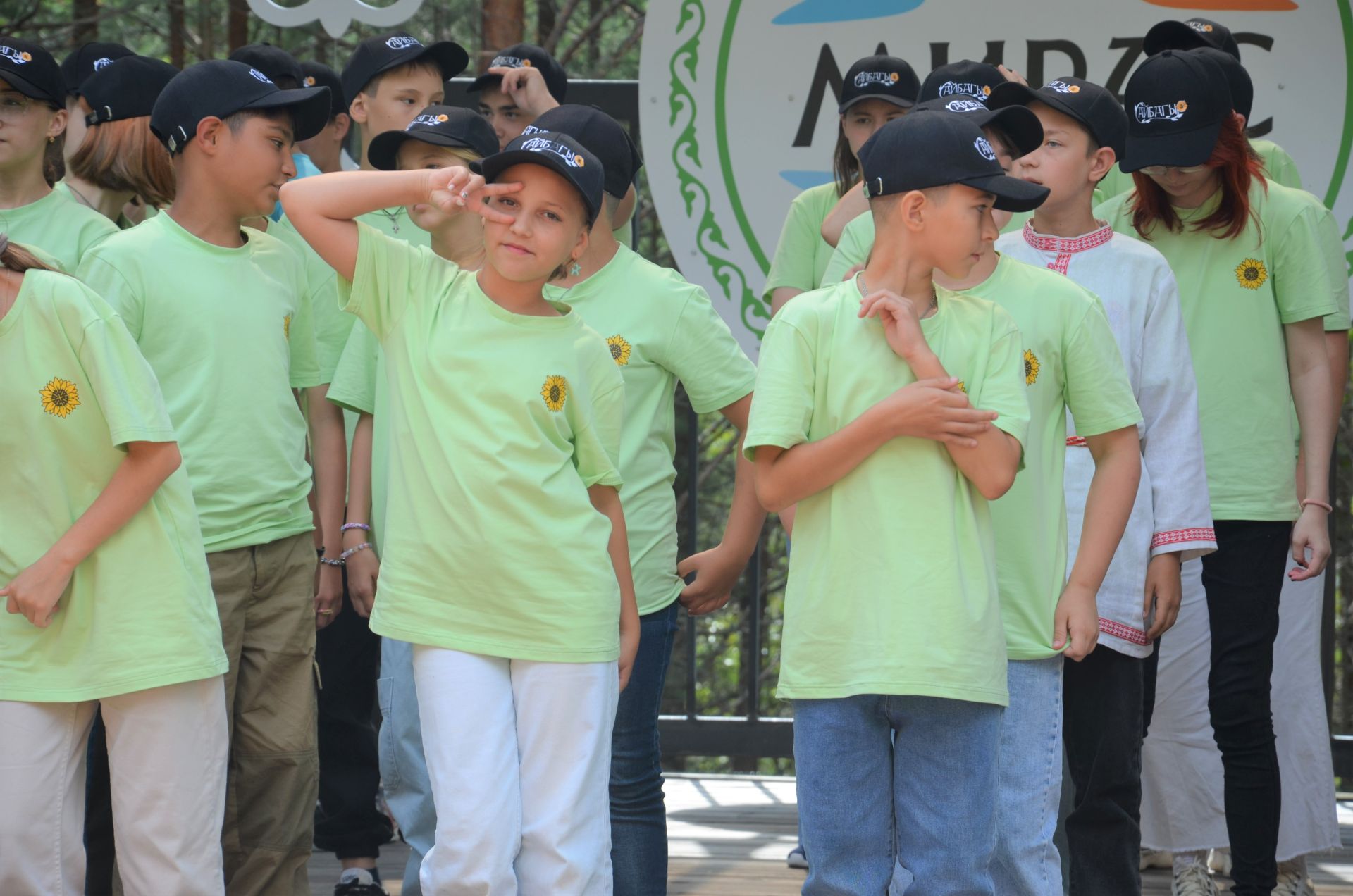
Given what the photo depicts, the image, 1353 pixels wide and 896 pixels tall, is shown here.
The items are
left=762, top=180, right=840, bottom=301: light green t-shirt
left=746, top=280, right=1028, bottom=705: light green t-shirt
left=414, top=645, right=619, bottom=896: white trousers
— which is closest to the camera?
left=746, top=280, right=1028, bottom=705: light green t-shirt

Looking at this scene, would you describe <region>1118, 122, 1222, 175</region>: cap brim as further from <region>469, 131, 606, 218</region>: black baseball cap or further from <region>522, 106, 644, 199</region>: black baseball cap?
<region>469, 131, 606, 218</region>: black baseball cap

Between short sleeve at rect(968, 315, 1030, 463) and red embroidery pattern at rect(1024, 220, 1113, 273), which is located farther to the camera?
red embroidery pattern at rect(1024, 220, 1113, 273)

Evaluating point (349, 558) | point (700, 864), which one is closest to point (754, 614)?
point (700, 864)

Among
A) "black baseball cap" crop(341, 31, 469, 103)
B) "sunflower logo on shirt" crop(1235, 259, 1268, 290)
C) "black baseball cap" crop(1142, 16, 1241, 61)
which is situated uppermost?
"black baseball cap" crop(341, 31, 469, 103)

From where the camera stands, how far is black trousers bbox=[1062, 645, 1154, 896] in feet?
10.1

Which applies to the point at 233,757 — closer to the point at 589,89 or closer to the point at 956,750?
the point at 956,750

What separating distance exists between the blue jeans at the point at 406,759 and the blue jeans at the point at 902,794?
3.46 feet

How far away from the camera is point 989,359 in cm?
275

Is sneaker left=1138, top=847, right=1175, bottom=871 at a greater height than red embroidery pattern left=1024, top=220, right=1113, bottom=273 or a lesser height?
lesser

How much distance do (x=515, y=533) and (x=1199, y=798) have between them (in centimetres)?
202

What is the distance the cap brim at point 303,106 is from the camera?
3.35 metres

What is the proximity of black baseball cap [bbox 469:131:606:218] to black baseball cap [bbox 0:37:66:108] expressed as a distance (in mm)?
1350

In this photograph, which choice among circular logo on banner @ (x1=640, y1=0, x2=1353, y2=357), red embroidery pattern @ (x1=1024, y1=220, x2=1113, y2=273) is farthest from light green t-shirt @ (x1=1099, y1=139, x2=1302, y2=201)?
red embroidery pattern @ (x1=1024, y1=220, x2=1113, y2=273)

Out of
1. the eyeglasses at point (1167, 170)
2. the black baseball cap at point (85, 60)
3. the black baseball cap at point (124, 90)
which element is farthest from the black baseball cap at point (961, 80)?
the black baseball cap at point (85, 60)
